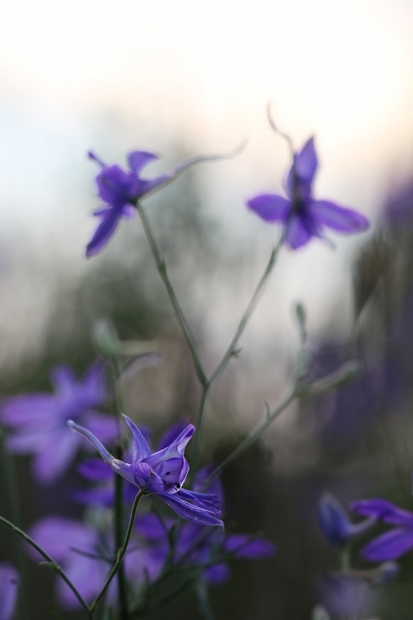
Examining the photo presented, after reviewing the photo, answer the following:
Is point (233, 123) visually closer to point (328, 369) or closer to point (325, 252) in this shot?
point (325, 252)

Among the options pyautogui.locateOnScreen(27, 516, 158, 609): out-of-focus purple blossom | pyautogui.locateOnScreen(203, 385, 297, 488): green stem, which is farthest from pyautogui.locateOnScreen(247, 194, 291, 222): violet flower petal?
pyautogui.locateOnScreen(27, 516, 158, 609): out-of-focus purple blossom

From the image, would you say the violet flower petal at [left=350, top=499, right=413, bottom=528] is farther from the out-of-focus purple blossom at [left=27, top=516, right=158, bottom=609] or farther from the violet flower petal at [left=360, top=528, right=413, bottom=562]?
the out-of-focus purple blossom at [left=27, top=516, right=158, bottom=609]

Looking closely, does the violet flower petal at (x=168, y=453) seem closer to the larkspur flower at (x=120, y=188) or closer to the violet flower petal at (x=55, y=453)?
the larkspur flower at (x=120, y=188)

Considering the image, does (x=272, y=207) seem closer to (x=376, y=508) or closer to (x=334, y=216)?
(x=334, y=216)

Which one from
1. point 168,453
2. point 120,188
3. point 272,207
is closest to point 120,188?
point 120,188

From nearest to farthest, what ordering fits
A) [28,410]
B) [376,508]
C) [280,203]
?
[376,508], [280,203], [28,410]

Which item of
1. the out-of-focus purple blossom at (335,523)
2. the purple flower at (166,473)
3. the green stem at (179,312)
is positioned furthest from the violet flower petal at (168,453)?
the out-of-focus purple blossom at (335,523)

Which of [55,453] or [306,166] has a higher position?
[306,166]
